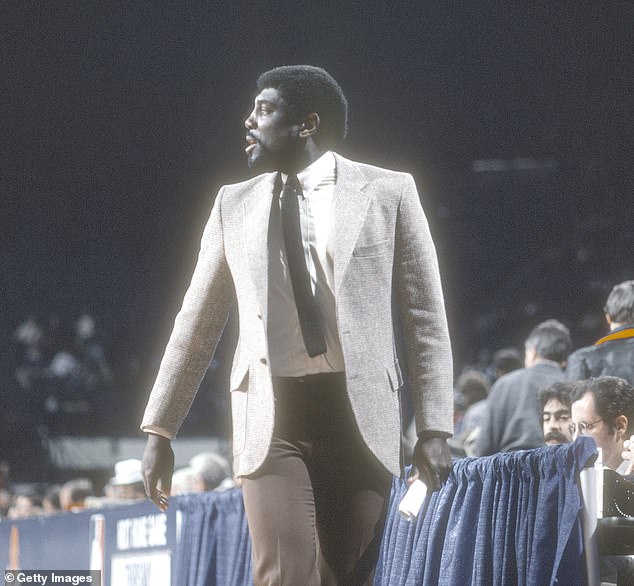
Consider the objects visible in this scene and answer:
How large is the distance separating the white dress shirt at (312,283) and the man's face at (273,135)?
5 centimetres

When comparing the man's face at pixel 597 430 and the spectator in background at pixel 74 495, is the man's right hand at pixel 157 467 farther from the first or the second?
the spectator in background at pixel 74 495

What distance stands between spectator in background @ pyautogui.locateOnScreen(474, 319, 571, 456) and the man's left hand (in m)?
2.89

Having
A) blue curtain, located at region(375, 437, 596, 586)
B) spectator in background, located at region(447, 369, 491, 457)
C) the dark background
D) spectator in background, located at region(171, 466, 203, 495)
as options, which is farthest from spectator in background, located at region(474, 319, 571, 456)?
the dark background

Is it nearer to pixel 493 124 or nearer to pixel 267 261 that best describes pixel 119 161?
pixel 493 124

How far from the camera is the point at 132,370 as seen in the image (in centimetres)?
1342

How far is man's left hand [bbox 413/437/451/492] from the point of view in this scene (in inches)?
79.9

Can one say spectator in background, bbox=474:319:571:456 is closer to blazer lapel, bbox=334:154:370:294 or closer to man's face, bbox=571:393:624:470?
man's face, bbox=571:393:624:470

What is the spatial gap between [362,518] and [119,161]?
11481 mm

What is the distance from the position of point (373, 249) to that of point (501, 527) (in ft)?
3.38

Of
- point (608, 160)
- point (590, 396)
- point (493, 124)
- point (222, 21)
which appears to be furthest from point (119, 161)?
point (590, 396)

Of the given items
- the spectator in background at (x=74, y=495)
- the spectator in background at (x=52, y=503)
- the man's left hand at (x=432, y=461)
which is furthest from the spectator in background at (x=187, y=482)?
the man's left hand at (x=432, y=461)

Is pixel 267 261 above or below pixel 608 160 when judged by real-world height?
below

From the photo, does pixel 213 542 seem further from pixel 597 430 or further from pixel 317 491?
pixel 317 491

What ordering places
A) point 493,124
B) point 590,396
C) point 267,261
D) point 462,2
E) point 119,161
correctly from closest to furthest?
point 267,261 < point 590,396 < point 462,2 < point 493,124 < point 119,161
